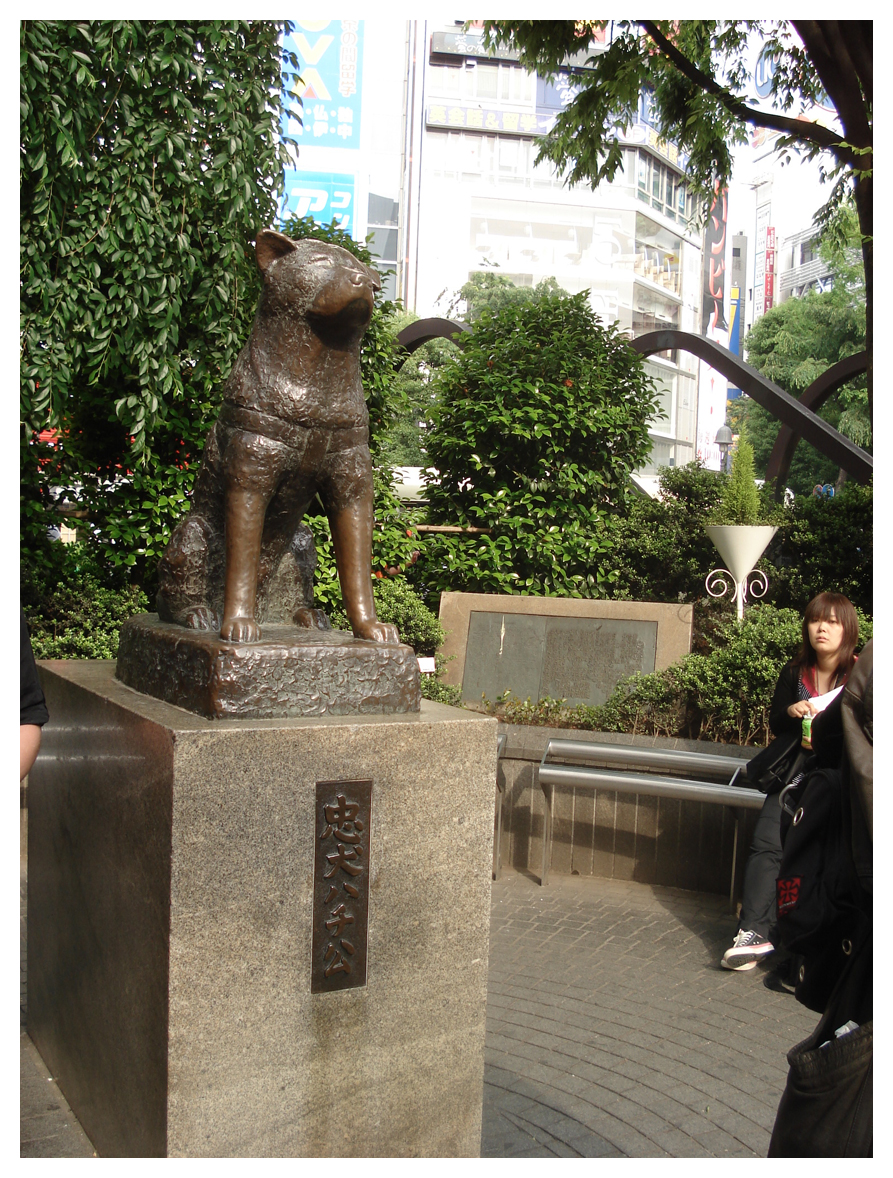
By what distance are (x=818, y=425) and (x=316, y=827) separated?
11.5m

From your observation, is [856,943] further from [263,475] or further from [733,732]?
[733,732]

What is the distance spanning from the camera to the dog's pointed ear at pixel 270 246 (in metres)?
2.71

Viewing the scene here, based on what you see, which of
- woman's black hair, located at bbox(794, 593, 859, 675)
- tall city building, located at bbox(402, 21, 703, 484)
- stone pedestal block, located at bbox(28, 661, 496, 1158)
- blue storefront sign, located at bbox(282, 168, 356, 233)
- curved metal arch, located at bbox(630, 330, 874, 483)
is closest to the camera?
stone pedestal block, located at bbox(28, 661, 496, 1158)

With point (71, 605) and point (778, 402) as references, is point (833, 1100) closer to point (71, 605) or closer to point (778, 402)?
point (71, 605)

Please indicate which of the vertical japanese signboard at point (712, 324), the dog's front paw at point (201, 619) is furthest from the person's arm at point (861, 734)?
the vertical japanese signboard at point (712, 324)

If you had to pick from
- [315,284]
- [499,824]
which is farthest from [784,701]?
[315,284]

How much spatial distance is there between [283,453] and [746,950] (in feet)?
10.7

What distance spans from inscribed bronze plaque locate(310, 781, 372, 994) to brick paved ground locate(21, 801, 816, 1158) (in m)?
0.87

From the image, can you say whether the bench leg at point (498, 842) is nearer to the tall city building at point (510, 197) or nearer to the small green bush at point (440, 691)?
the small green bush at point (440, 691)

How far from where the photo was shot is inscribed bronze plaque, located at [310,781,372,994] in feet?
8.23

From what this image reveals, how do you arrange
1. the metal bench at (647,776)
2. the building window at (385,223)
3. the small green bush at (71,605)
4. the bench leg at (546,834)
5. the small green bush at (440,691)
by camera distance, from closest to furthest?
1. the metal bench at (647,776)
2. the bench leg at (546,834)
3. the small green bush at (71,605)
4. the small green bush at (440,691)
5. the building window at (385,223)

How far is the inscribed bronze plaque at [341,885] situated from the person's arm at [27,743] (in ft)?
2.47

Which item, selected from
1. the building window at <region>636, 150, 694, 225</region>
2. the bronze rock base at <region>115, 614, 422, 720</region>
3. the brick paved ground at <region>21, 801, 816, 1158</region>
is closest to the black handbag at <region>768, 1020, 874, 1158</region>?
the brick paved ground at <region>21, 801, 816, 1158</region>

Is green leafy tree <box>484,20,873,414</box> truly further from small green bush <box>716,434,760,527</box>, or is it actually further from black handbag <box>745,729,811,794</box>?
black handbag <box>745,729,811,794</box>
